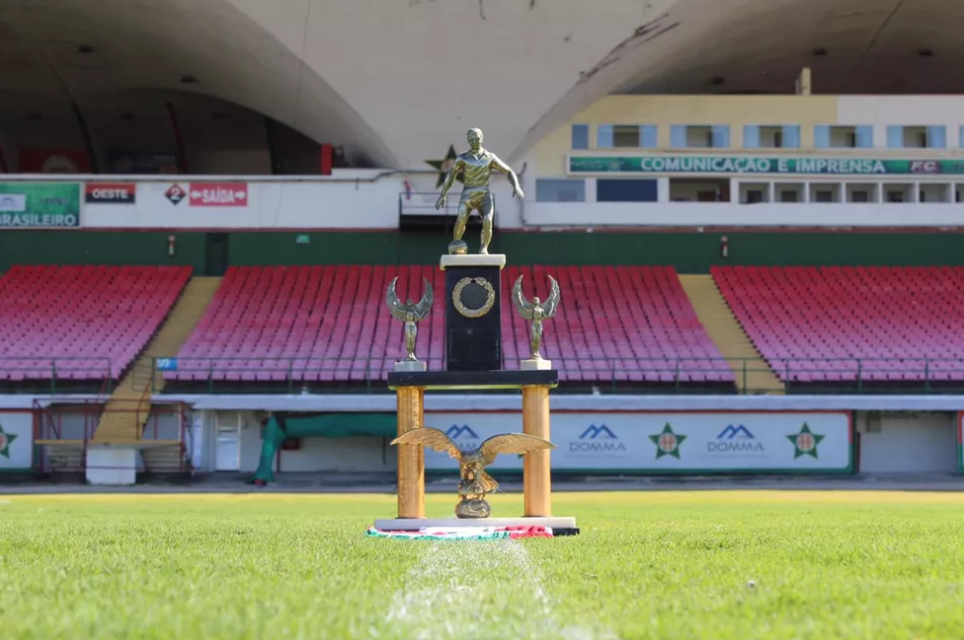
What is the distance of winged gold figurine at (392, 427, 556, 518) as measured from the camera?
1270cm

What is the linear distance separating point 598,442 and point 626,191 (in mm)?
10555

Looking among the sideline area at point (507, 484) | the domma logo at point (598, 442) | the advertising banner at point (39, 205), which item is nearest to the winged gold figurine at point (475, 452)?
the sideline area at point (507, 484)

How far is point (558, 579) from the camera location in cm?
753

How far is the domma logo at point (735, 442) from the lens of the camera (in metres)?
28.4

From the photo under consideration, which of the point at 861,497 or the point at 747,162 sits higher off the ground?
the point at 747,162

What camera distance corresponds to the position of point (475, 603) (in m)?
6.38

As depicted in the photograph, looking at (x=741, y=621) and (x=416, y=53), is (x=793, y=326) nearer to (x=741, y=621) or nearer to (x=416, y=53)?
(x=416, y=53)

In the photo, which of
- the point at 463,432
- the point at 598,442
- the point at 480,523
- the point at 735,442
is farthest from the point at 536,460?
the point at 735,442

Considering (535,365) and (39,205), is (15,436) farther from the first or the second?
(535,365)

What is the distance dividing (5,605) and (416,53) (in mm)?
28940

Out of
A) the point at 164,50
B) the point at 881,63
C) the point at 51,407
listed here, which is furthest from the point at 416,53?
the point at 881,63

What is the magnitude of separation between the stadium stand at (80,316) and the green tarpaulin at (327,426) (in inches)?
162

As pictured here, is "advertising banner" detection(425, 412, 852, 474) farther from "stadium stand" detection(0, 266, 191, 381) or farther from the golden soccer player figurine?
the golden soccer player figurine

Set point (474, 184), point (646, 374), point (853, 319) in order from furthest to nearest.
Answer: point (853, 319) < point (646, 374) < point (474, 184)
